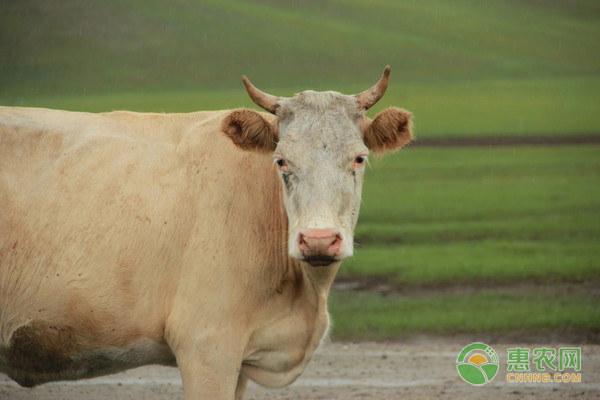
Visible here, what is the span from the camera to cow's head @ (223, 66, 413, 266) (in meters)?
5.08

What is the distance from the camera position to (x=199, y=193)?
19.0ft

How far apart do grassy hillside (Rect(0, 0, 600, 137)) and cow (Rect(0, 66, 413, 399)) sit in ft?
45.4

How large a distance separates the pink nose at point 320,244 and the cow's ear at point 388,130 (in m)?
1.08

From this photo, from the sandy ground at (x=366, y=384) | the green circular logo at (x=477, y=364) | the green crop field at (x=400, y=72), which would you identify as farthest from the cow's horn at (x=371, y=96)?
the green crop field at (x=400, y=72)

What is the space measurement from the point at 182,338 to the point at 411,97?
52.7 feet

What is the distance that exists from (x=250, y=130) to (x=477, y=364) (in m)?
4.89

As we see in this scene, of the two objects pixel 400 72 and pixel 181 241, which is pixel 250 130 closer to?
pixel 181 241

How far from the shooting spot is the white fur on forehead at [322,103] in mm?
5574

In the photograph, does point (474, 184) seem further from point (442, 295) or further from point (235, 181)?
point (235, 181)

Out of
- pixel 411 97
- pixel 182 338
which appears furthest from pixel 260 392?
pixel 411 97

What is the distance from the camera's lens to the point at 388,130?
5.86m

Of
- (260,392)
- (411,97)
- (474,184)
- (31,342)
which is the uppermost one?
(411,97)

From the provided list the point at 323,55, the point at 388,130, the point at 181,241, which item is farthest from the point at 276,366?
the point at 323,55

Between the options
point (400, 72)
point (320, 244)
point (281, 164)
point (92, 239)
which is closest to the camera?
point (320, 244)
